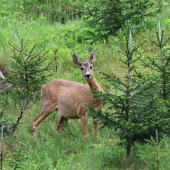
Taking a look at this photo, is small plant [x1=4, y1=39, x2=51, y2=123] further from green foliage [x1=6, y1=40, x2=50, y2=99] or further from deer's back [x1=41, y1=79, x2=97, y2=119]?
deer's back [x1=41, y1=79, x2=97, y2=119]

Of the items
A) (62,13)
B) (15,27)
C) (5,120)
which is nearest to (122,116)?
(5,120)

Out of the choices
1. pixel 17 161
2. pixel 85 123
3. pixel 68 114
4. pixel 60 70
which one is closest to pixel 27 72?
pixel 68 114

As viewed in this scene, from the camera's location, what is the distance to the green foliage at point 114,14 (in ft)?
31.1

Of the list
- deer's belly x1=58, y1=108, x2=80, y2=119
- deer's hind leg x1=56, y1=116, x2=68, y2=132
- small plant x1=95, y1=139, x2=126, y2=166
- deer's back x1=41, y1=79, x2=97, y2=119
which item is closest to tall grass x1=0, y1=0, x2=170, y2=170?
small plant x1=95, y1=139, x2=126, y2=166

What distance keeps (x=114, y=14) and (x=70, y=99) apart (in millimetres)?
3872

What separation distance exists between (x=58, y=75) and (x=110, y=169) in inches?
182

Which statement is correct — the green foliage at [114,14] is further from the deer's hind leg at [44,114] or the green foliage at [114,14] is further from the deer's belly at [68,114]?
the deer's belly at [68,114]

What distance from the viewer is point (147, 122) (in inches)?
175

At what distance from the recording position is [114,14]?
9.70 metres

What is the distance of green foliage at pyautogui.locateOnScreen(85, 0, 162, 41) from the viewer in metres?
9.48

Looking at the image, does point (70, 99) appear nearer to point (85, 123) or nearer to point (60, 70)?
point (85, 123)

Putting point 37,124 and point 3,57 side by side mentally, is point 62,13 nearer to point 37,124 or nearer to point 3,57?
point 3,57

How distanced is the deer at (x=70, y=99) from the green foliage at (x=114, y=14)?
10.3 ft

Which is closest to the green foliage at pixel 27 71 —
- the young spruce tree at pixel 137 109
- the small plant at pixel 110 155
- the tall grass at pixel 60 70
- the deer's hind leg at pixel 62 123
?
the tall grass at pixel 60 70
